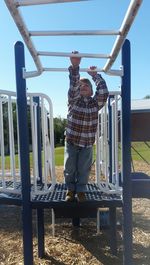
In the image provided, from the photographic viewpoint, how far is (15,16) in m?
2.80

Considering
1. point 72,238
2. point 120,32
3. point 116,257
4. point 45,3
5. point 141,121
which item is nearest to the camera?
point 45,3

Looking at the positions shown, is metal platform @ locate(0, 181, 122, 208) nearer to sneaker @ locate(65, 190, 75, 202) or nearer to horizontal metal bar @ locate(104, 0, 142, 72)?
sneaker @ locate(65, 190, 75, 202)

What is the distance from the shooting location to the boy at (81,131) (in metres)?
3.90

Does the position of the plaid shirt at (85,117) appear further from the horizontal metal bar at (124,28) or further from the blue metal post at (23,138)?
the blue metal post at (23,138)

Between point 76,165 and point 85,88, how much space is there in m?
0.78

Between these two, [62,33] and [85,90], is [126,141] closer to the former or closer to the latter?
[85,90]

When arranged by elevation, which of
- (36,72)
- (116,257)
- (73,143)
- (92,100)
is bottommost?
(116,257)

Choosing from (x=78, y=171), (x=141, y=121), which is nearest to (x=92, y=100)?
(x=78, y=171)

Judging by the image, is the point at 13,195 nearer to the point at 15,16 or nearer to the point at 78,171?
the point at 78,171

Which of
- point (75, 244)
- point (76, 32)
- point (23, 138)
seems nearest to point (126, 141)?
point (23, 138)

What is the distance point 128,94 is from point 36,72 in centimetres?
89

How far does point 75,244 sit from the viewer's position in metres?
5.13

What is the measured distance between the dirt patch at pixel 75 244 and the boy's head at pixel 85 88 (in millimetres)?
1903

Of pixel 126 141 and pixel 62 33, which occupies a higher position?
pixel 62 33
